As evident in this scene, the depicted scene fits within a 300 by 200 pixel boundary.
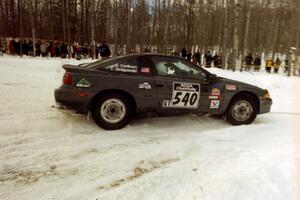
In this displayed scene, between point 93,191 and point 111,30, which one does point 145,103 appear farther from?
point 111,30

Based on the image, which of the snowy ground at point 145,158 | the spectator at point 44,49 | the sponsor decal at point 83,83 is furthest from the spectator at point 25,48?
the sponsor decal at point 83,83

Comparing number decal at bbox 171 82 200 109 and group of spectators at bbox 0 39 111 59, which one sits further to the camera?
group of spectators at bbox 0 39 111 59

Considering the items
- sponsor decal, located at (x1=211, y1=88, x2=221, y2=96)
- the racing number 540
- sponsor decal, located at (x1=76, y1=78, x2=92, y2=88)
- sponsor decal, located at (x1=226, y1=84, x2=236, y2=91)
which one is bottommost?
the racing number 540

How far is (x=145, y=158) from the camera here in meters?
4.02

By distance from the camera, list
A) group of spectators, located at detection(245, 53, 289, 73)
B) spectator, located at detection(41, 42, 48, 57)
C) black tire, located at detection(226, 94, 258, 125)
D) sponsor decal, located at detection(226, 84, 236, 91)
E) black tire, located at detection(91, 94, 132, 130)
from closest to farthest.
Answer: black tire, located at detection(91, 94, 132, 130), sponsor decal, located at detection(226, 84, 236, 91), black tire, located at detection(226, 94, 258, 125), spectator, located at detection(41, 42, 48, 57), group of spectators, located at detection(245, 53, 289, 73)

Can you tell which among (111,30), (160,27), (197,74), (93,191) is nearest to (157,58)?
(197,74)

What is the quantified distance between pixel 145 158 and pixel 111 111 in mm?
1480

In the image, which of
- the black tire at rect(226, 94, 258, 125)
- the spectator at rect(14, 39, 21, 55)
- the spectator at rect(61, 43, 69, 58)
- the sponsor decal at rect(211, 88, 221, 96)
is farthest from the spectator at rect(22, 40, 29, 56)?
the black tire at rect(226, 94, 258, 125)

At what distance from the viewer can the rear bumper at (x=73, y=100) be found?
500cm

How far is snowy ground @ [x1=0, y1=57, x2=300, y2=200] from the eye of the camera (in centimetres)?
313

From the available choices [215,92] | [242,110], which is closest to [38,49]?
[215,92]

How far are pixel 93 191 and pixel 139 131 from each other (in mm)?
2241

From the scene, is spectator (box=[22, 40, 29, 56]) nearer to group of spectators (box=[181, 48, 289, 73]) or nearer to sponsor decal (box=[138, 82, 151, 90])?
group of spectators (box=[181, 48, 289, 73])

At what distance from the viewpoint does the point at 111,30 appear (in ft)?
128
